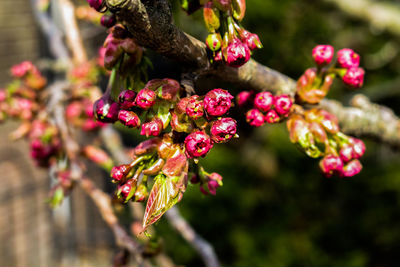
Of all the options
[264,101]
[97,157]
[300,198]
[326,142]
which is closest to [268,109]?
[264,101]

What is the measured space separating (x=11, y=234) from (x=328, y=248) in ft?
10.3

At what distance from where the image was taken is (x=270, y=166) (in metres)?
3.64

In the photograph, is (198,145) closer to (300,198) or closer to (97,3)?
(97,3)

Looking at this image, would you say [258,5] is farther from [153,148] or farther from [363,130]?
[153,148]

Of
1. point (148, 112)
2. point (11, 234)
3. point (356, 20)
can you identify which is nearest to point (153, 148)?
point (148, 112)

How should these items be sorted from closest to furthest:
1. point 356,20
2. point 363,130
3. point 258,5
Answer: point 363,130 < point 356,20 < point 258,5

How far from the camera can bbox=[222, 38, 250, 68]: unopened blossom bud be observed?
528mm

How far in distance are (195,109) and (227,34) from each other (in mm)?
158

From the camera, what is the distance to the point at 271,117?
25.9 inches

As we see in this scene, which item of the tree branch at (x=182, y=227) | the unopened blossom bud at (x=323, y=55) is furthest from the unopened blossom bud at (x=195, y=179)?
the tree branch at (x=182, y=227)

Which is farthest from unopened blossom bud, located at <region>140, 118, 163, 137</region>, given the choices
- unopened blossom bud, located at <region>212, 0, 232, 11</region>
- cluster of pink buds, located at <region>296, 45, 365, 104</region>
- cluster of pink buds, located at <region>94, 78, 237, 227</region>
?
cluster of pink buds, located at <region>296, 45, 365, 104</region>

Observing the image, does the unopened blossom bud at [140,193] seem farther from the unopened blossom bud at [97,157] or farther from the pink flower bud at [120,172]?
the unopened blossom bud at [97,157]

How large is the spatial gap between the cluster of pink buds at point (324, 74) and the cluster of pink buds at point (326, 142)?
0.03 meters

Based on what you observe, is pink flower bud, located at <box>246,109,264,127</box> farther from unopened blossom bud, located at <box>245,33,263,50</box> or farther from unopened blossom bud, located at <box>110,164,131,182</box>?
unopened blossom bud, located at <box>110,164,131,182</box>
